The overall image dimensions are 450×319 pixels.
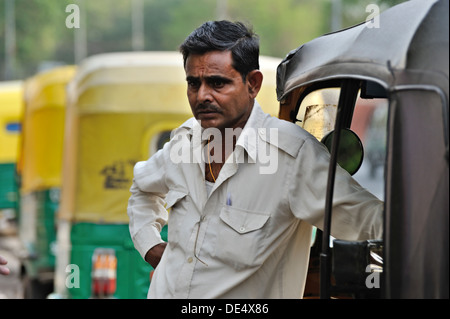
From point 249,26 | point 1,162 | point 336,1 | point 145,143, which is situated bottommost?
point 249,26

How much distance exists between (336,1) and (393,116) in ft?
141

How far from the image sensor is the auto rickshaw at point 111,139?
7.66 m

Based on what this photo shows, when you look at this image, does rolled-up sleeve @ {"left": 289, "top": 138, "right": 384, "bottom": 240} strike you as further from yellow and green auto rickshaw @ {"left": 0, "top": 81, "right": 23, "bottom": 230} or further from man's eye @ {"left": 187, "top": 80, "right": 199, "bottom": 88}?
yellow and green auto rickshaw @ {"left": 0, "top": 81, "right": 23, "bottom": 230}

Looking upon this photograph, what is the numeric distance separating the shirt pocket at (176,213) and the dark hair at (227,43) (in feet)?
1.66

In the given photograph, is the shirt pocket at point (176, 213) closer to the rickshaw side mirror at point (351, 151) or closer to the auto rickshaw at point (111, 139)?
the rickshaw side mirror at point (351, 151)

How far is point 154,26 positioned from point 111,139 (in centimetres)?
6311

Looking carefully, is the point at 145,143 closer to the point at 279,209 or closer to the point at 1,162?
the point at 279,209

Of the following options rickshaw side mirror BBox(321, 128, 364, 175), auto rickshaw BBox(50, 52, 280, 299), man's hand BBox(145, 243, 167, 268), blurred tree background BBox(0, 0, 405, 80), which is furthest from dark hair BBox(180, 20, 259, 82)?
blurred tree background BBox(0, 0, 405, 80)

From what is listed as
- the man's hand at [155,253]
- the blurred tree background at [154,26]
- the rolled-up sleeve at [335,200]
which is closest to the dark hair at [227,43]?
the rolled-up sleeve at [335,200]

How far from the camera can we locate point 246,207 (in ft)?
8.76

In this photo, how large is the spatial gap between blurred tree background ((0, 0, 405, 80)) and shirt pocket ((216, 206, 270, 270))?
136 ft

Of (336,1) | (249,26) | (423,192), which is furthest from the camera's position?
(336,1)

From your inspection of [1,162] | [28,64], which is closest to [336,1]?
[28,64]

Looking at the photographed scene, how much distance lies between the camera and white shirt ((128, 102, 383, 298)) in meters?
2.60
